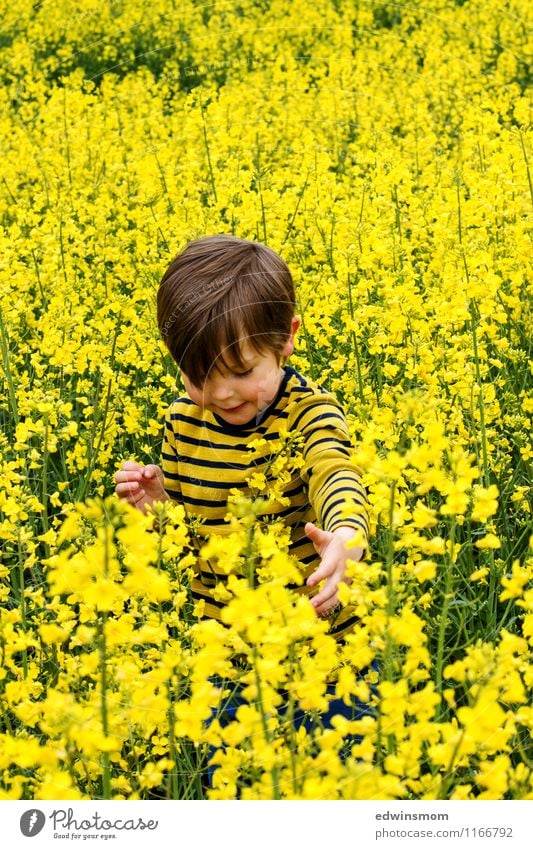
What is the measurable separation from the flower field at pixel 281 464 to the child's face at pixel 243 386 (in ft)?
0.68

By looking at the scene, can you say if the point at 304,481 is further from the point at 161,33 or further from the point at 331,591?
the point at 161,33

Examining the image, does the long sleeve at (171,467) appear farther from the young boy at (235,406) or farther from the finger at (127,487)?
the finger at (127,487)

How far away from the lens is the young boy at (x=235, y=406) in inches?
99.5

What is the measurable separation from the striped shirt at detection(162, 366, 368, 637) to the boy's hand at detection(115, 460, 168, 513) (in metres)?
0.03

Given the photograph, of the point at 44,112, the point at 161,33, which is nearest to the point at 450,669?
the point at 44,112

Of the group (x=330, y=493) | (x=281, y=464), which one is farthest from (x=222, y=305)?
(x=330, y=493)

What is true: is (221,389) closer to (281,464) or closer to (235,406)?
(235,406)

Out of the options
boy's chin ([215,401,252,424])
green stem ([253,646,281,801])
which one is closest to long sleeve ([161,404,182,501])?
boy's chin ([215,401,252,424])

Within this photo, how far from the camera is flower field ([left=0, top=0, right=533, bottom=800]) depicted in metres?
1.57

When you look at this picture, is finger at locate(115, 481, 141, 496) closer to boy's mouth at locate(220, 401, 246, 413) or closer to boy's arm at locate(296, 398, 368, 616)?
boy's mouth at locate(220, 401, 246, 413)

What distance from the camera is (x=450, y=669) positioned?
5.07 feet

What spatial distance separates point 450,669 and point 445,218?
3.17 metres
